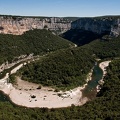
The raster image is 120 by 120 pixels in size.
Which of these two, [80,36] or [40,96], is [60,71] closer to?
[40,96]

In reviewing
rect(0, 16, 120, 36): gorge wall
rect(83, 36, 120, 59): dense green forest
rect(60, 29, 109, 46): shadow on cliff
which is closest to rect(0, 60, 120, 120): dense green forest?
rect(83, 36, 120, 59): dense green forest

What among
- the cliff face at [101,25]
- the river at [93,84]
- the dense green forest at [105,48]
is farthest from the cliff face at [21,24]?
the river at [93,84]

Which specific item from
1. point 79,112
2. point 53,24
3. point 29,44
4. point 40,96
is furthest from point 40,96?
point 53,24

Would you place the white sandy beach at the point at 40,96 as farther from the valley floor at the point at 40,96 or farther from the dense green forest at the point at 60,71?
the dense green forest at the point at 60,71

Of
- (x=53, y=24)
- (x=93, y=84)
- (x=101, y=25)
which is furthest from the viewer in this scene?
(x=53, y=24)

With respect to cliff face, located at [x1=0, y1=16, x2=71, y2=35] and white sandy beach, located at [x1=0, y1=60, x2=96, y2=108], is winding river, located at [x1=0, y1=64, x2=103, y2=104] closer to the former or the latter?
white sandy beach, located at [x1=0, y1=60, x2=96, y2=108]

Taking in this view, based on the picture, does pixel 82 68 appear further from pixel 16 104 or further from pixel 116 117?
pixel 116 117
